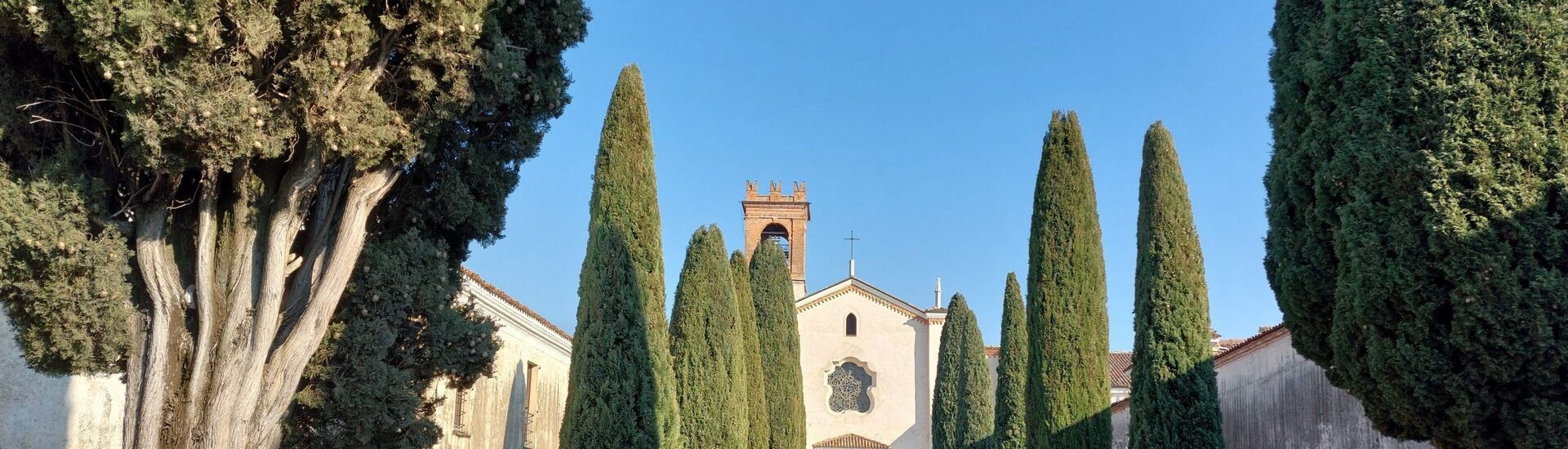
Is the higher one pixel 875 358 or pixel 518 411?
pixel 875 358

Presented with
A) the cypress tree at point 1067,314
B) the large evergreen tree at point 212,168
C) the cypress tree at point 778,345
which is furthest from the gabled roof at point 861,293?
the large evergreen tree at point 212,168

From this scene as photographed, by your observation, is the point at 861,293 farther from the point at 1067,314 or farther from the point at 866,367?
the point at 1067,314

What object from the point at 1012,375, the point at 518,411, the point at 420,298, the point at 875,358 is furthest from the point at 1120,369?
the point at 420,298

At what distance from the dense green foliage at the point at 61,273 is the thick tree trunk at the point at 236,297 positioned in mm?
254

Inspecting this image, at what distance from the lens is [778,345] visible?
2250 cm

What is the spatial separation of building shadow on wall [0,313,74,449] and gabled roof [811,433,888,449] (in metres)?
27.1

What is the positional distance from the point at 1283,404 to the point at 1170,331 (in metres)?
1.53

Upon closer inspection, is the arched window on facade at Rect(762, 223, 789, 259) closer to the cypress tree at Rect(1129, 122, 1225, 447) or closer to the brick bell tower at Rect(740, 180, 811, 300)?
the brick bell tower at Rect(740, 180, 811, 300)

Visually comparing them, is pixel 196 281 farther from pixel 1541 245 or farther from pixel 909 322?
pixel 909 322

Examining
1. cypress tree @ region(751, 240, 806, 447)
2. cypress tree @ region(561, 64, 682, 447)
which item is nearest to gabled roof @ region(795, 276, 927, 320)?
cypress tree @ region(751, 240, 806, 447)

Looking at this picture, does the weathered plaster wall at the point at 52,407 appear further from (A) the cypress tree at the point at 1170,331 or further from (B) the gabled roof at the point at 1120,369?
(B) the gabled roof at the point at 1120,369

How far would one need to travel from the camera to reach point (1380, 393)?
19.7ft

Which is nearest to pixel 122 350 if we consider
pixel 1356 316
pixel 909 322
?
pixel 1356 316

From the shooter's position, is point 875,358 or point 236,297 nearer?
point 236,297
